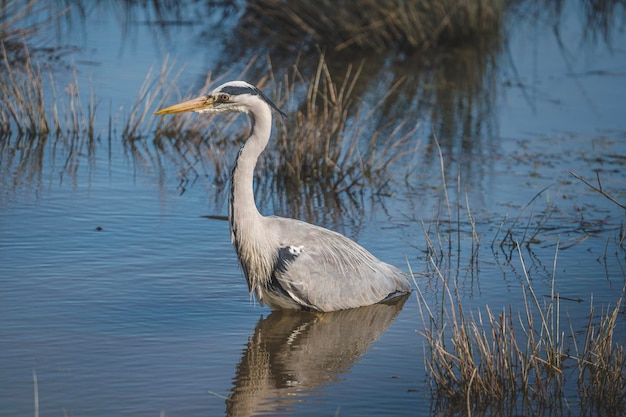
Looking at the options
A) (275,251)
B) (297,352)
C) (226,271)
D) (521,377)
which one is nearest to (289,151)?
(226,271)

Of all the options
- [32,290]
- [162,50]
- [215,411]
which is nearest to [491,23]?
[162,50]

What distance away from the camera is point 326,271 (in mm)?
7695

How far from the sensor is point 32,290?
7672 mm

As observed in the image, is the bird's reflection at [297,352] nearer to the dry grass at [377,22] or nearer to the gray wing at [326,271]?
the gray wing at [326,271]

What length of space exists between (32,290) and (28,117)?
14.7 feet

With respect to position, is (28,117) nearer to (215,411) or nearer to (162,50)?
(162,50)

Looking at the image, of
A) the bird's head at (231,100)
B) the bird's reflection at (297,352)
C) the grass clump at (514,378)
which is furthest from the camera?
the bird's head at (231,100)

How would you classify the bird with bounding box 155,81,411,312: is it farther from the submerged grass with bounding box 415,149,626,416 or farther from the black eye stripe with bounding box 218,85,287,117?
the submerged grass with bounding box 415,149,626,416

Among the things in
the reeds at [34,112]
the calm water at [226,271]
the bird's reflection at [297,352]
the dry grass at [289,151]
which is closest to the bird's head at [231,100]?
the calm water at [226,271]

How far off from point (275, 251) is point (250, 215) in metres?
0.32

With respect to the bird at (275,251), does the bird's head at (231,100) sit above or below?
above

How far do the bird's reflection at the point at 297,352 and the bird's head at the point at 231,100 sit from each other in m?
1.50

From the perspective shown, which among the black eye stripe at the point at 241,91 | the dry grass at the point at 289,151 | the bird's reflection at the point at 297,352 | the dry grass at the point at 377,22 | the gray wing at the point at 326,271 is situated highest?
the dry grass at the point at 377,22

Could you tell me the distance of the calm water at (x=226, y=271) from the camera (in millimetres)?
6230
